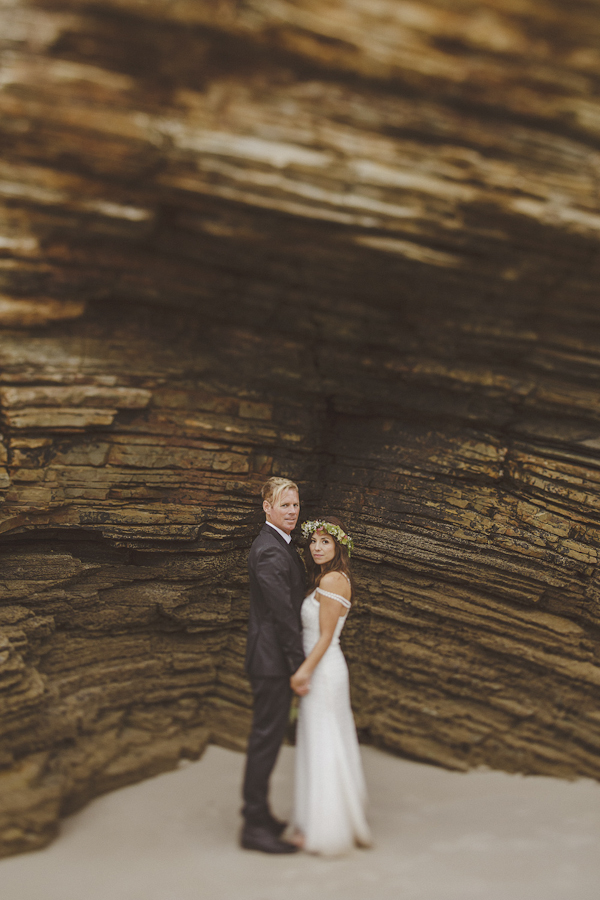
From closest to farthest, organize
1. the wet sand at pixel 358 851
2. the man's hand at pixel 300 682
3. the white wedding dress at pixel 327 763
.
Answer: the wet sand at pixel 358 851
the white wedding dress at pixel 327 763
the man's hand at pixel 300 682

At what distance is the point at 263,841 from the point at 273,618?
1652 millimetres

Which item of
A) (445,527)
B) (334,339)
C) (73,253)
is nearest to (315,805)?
(445,527)

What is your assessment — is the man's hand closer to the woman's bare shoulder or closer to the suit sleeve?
the suit sleeve

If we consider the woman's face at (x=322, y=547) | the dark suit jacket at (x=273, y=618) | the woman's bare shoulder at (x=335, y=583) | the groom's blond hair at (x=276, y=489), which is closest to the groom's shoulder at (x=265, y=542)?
the dark suit jacket at (x=273, y=618)

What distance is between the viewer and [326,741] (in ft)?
15.9

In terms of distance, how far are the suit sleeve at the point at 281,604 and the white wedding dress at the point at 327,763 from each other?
6.3 inches

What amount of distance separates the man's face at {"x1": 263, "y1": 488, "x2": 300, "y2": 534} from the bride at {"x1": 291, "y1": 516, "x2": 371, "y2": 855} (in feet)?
1.68

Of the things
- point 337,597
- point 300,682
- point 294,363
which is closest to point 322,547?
point 337,597

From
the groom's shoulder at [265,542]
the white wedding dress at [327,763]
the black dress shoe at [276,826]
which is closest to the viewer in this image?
the white wedding dress at [327,763]

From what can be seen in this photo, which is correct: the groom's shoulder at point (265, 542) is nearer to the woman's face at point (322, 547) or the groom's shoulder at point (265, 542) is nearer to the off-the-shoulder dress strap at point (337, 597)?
the woman's face at point (322, 547)

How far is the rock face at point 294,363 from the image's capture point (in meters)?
4.26

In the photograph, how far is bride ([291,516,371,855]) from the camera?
15.6ft

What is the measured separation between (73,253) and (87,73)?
1.24 metres

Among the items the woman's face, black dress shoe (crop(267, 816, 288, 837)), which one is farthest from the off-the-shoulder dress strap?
black dress shoe (crop(267, 816, 288, 837))
